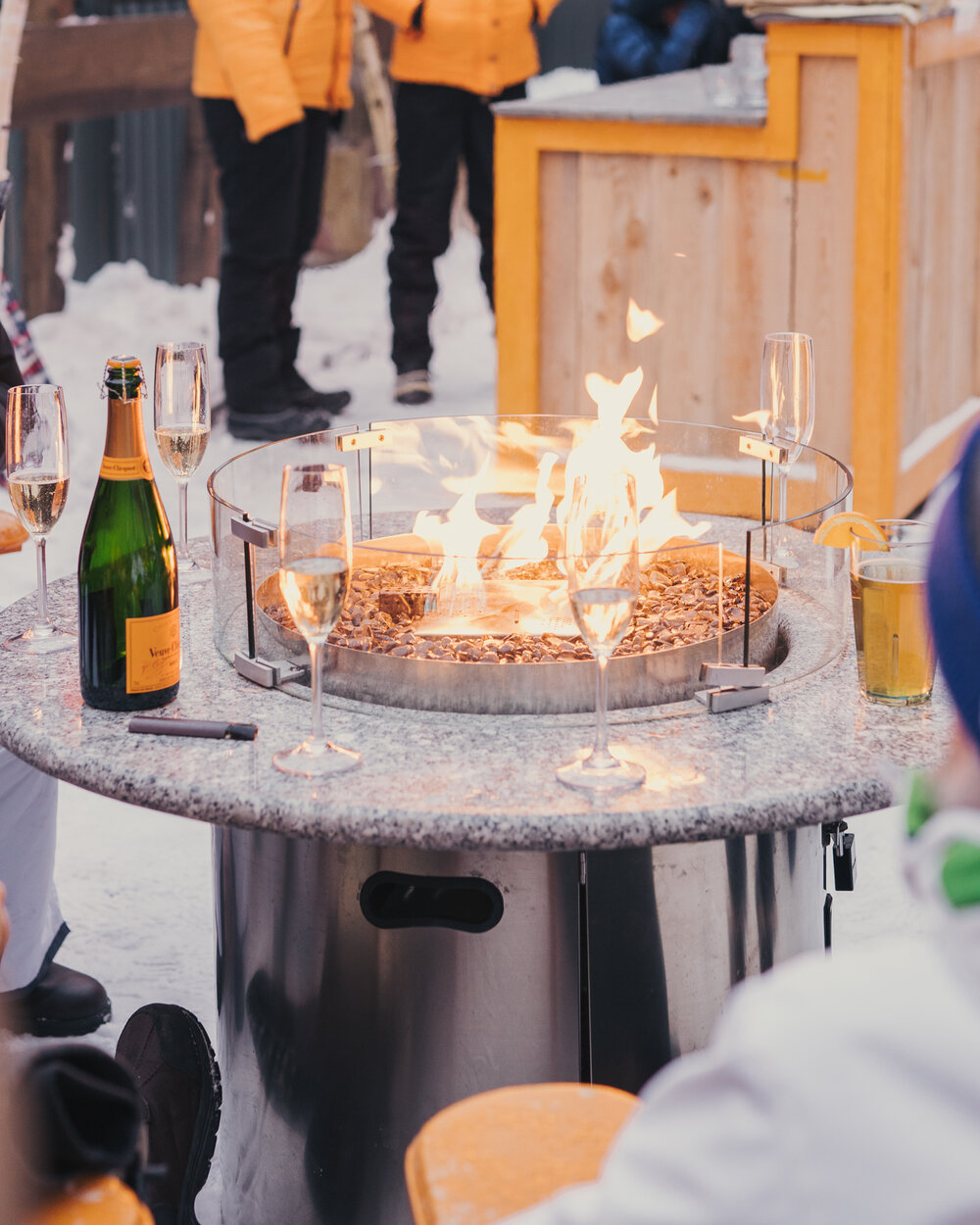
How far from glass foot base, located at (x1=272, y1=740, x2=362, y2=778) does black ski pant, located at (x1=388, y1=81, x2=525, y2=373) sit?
160 inches

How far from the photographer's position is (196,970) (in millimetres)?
2486

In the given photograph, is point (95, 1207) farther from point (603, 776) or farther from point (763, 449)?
point (763, 449)

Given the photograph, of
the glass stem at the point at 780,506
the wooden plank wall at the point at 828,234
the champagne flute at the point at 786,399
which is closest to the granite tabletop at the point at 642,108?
the wooden plank wall at the point at 828,234

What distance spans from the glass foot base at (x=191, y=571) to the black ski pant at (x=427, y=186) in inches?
134

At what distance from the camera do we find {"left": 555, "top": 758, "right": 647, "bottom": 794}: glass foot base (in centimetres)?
141

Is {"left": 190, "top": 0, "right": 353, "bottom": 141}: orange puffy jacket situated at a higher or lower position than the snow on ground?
higher

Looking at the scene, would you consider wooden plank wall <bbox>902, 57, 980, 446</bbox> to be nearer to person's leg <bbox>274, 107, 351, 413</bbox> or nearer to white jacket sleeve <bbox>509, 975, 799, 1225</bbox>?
person's leg <bbox>274, 107, 351, 413</bbox>

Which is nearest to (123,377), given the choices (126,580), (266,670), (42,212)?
(126,580)

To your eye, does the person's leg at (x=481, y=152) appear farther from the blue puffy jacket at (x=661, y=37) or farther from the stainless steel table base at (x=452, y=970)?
the stainless steel table base at (x=452, y=970)

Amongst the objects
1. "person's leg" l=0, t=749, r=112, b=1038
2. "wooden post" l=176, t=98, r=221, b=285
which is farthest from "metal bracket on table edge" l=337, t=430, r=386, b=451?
"wooden post" l=176, t=98, r=221, b=285

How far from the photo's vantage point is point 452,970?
1569 millimetres

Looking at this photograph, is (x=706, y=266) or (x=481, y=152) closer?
(x=706, y=266)

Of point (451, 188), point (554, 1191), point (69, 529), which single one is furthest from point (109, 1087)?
Result: point (451, 188)

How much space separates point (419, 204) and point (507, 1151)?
4.59 meters
